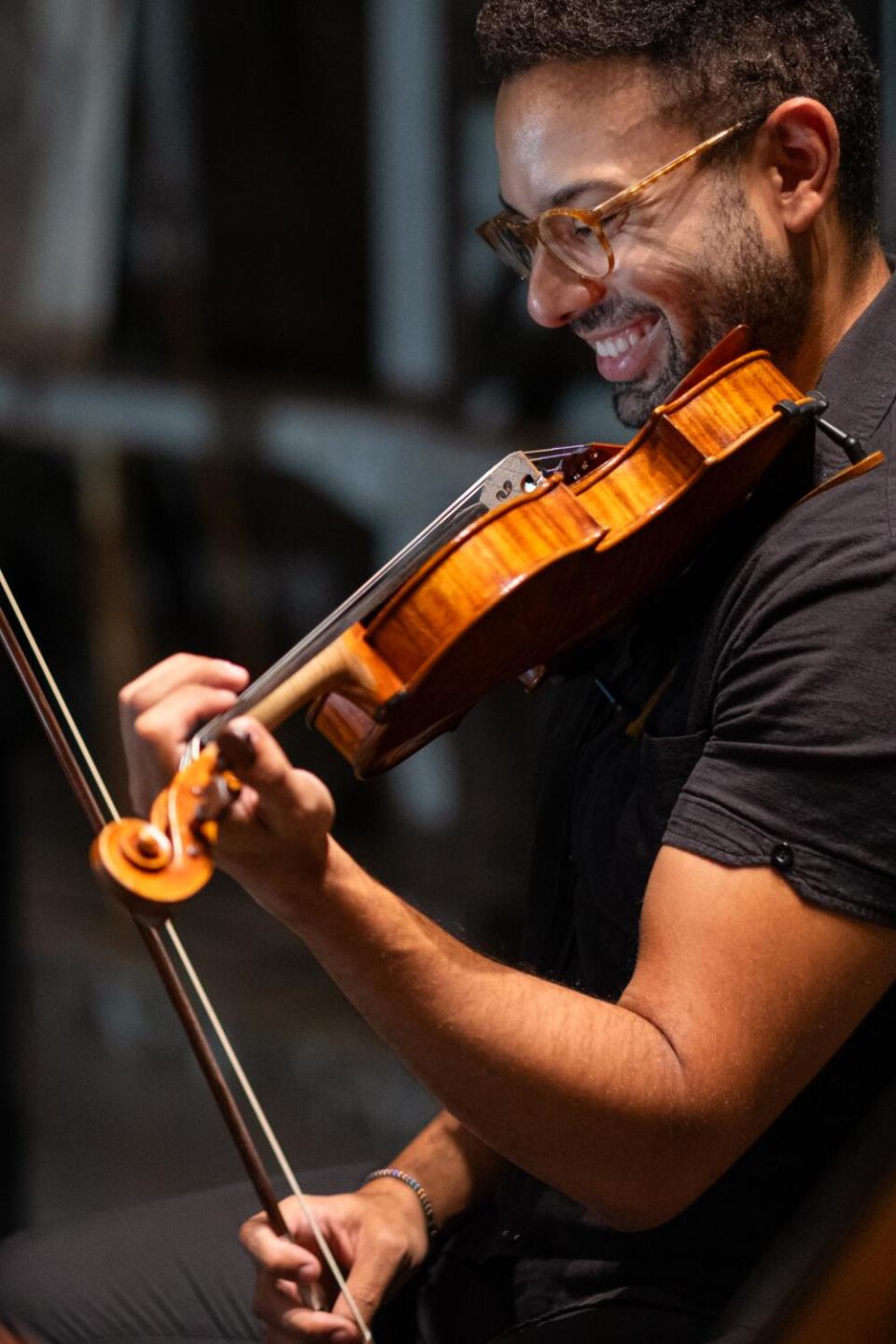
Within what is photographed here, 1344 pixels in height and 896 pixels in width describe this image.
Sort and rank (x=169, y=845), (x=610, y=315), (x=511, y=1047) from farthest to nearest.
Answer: (x=610, y=315) < (x=511, y=1047) < (x=169, y=845)

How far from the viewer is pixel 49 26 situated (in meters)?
2.45

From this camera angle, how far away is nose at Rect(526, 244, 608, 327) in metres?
1.00

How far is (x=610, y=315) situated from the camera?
1003 millimetres

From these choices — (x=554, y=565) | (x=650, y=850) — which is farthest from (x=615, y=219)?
(x=650, y=850)

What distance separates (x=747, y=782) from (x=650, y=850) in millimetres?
125

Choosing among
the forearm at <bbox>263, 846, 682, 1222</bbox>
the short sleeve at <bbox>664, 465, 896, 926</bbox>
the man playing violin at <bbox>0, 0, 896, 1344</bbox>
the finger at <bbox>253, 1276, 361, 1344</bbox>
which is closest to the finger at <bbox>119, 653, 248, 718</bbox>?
the man playing violin at <bbox>0, 0, 896, 1344</bbox>

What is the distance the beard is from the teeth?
15 millimetres

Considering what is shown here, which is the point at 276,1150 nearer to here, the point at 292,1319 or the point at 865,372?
the point at 292,1319

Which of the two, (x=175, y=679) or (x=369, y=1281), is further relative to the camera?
(x=369, y=1281)

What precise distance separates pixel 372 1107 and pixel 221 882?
58 centimetres

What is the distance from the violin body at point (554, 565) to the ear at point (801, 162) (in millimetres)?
124

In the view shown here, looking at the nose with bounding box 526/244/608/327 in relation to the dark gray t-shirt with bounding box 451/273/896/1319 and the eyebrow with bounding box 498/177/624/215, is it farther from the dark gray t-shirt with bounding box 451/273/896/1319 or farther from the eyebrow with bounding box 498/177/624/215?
the dark gray t-shirt with bounding box 451/273/896/1319

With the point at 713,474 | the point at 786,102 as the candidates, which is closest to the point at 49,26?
the point at 786,102

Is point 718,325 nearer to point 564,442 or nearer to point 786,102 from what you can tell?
point 786,102
